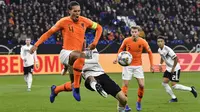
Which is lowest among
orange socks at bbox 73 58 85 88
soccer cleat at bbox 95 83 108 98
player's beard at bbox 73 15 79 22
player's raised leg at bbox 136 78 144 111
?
player's raised leg at bbox 136 78 144 111

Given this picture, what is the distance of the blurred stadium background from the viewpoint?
16.7 meters

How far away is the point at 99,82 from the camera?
1059cm

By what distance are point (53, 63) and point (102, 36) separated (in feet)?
18.8

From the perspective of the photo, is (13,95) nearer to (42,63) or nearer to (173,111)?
(173,111)

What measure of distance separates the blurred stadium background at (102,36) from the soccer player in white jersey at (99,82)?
3.67 m

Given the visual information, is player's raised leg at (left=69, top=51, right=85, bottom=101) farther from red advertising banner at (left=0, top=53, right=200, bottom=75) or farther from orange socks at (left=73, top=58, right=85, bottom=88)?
red advertising banner at (left=0, top=53, right=200, bottom=75)

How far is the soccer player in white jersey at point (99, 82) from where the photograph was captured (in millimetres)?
10406

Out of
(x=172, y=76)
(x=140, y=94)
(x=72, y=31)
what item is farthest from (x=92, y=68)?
(x=172, y=76)

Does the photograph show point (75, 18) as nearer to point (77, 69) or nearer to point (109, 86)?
point (77, 69)

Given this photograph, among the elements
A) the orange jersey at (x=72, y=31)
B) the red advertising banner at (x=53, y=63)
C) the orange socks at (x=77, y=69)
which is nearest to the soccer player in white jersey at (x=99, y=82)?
the orange socks at (x=77, y=69)

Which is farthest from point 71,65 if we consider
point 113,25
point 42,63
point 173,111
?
point 113,25

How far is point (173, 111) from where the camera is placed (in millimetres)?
13078

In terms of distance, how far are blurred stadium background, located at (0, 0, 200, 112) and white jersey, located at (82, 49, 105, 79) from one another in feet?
11.9

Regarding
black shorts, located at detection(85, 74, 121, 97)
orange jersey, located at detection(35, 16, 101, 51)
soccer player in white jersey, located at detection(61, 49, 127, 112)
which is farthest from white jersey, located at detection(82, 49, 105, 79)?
orange jersey, located at detection(35, 16, 101, 51)
